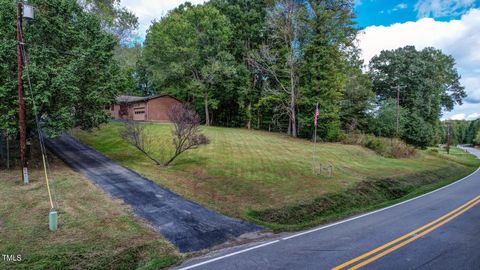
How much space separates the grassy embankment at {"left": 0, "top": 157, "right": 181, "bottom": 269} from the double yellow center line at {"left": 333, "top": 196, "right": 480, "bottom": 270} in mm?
4444

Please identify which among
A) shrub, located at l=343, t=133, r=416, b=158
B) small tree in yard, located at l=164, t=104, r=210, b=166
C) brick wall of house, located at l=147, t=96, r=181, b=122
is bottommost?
shrub, located at l=343, t=133, r=416, b=158

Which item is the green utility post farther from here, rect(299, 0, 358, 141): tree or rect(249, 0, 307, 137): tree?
rect(249, 0, 307, 137): tree

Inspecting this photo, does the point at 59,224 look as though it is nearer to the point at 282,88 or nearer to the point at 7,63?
the point at 7,63

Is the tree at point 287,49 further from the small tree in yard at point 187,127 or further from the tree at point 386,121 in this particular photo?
the small tree in yard at point 187,127

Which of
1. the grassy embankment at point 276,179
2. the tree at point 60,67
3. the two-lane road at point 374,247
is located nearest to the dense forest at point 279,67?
the tree at point 60,67

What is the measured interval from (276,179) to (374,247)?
8136mm

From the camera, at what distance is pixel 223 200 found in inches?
480

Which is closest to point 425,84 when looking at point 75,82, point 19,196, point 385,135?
point 385,135

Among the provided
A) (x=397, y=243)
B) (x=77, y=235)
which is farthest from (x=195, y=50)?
(x=397, y=243)

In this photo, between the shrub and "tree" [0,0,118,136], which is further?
the shrub

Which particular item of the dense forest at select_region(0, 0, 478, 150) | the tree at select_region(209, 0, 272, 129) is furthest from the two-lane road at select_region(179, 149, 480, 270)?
the tree at select_region(209, 0, 272, 129)

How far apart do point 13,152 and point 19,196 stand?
32.8ft

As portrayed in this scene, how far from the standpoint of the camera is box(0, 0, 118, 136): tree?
13484mm

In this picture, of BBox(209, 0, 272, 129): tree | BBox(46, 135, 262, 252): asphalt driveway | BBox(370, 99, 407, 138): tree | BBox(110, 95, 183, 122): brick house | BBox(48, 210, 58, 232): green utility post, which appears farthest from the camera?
BBox(209, 0, 272, 129): tree
